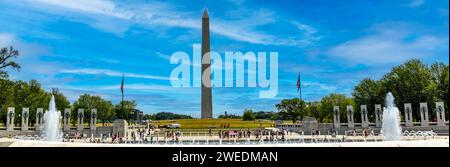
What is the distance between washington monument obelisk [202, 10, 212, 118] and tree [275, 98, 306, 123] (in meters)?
39.9

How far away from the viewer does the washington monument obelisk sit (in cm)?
6150

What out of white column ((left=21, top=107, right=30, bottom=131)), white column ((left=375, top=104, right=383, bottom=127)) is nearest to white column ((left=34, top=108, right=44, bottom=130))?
white column ((left=21, top=107, right=30, bottom=131))

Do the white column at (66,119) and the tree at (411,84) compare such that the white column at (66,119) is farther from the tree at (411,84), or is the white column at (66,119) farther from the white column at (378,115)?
the tree at (411,84)

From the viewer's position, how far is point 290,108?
101188 mm

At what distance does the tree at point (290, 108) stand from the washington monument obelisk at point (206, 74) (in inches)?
1569

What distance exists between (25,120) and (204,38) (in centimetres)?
2707

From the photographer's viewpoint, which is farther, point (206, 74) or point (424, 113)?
point (206, 74)

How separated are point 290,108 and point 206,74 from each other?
142 feet

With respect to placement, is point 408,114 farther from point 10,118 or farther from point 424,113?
point 10,118

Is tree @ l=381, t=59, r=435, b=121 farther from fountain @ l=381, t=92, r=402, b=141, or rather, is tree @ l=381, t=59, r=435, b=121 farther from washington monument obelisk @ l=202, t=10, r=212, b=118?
washington monument obelisk @ l=202, t=10, r=212, b=118

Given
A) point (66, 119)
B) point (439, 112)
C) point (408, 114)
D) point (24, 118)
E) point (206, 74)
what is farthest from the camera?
point (206, 74)

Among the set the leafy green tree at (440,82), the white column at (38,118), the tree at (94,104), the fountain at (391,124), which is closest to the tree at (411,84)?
the leafy green tree at (440,82)

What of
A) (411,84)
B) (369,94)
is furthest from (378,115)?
(369,94)
